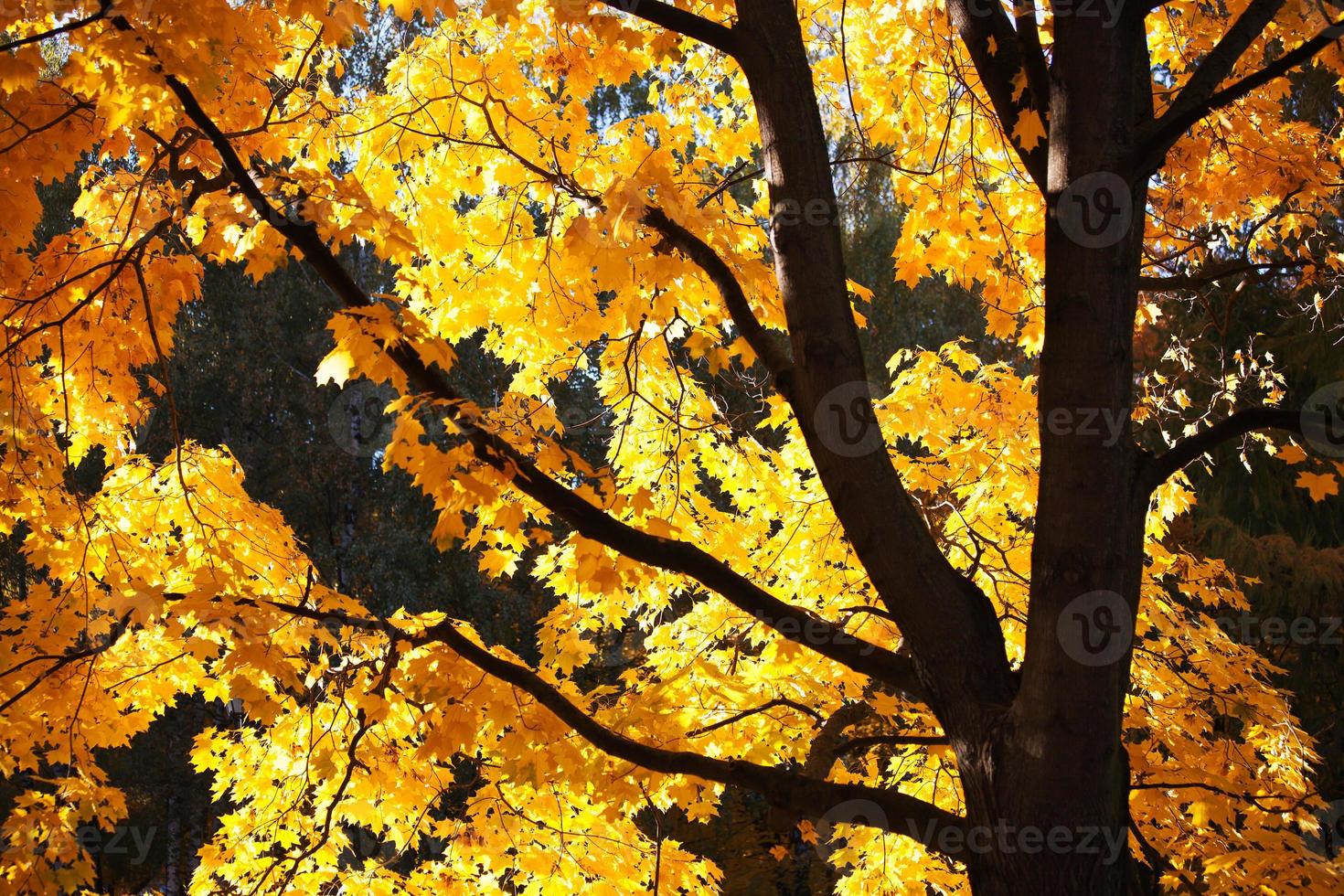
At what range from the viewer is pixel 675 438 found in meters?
4.78

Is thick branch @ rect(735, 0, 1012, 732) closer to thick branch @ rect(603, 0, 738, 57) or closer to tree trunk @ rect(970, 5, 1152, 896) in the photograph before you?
thick branch @ rect(603, 0, 738, 57)

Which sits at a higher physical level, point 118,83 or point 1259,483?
point 1259,483

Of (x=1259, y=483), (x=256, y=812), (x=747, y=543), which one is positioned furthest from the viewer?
(x=1259, y=483)

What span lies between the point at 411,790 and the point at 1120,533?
3032mm

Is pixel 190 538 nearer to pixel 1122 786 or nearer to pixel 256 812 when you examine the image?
pixel 256 812

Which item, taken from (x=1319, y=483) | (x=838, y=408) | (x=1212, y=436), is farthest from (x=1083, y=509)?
(x=1319, y=483)

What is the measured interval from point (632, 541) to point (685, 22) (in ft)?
4.31

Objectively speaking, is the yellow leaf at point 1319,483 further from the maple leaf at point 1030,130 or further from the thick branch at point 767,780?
the thick branch at point 767,780

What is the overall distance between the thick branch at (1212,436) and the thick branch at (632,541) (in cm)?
75

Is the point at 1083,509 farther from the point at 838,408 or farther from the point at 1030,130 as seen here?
the point at 1030,130

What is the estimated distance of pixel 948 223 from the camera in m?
4.16

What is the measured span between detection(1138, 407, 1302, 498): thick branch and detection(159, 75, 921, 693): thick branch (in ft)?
2.47

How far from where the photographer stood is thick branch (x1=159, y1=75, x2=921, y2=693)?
2689 millimetres

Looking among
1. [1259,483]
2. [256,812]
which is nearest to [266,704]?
[256,812]
